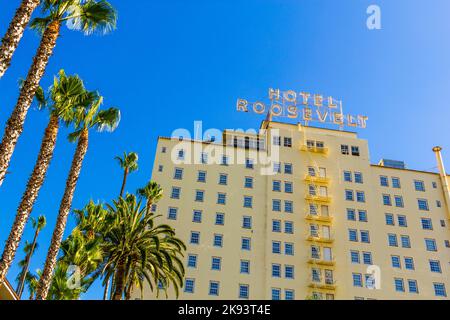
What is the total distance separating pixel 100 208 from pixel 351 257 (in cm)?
4073

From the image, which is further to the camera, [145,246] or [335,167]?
[335,167]

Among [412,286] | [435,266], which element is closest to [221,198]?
[412,286]

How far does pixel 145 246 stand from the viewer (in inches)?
1607

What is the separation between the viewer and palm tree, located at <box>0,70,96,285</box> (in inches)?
731

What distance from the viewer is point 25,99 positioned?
1784cm

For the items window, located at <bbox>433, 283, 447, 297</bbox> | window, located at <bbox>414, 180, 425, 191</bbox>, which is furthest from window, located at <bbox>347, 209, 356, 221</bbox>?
window, located at <bbox>433, 283, 447, 297</bbox>

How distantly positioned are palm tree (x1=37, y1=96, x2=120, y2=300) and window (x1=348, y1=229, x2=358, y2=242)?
4639cm

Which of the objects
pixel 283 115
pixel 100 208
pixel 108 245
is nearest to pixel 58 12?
pixel 100 208

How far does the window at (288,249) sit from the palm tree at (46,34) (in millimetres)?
47576

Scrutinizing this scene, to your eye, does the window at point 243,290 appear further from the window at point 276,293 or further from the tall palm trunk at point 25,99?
Answer: the tall palm trunk at point 25,99

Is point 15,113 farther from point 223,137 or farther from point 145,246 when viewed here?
point 223,137

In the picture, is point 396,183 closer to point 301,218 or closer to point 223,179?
point 301,218

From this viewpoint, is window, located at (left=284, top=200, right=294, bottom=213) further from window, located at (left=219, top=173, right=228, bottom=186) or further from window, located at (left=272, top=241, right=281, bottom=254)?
window, located at (left=219, top=173, right=228, bottom=186)

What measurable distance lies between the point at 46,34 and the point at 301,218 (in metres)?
52.5
